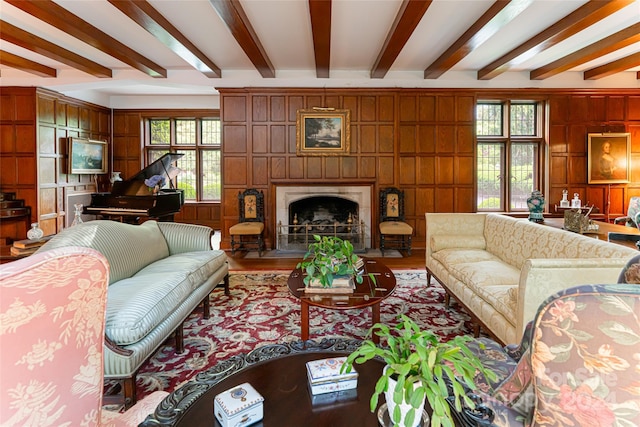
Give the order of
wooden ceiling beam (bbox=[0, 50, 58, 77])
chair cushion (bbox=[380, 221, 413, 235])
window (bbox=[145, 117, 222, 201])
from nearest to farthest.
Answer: wooden ceiling beam (bbox=[0, 50, 58, 77])
chair cushion (bbox=[380, 221, 413, 235])
window (bbox=[145, 117, 222, 201])

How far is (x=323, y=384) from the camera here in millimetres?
1296

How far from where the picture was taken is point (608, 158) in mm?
6512

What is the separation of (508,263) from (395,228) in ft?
8.18

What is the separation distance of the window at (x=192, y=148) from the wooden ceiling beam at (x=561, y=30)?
628 cm

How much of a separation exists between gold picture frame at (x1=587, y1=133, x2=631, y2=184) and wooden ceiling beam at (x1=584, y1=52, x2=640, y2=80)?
1042 mm

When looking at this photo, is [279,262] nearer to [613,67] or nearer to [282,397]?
[282,397]

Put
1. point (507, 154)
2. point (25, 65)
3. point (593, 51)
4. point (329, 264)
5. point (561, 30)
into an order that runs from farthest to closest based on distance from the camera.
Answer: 1. point (507, 154)
2. point (25, 65)
3. point (593, 51)
4. point (561, 30)
5. point (329, 264)

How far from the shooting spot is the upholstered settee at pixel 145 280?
6.23ft

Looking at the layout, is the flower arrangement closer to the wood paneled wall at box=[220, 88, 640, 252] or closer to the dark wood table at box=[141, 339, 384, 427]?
the wood paneled wall at box=[220, 88, 640, 252]

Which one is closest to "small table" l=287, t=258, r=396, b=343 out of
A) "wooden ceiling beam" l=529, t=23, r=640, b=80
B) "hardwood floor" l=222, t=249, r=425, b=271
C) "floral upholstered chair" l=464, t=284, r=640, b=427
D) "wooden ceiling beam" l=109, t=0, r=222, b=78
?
"floral upholstered chair" l=464, t=284, r=640, b=427

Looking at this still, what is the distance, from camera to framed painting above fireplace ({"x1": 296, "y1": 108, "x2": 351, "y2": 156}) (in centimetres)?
629

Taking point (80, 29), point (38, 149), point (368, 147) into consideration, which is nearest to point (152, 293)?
point (80, 29)

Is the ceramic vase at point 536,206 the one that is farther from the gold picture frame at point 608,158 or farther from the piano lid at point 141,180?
the piano lid at point 141,180

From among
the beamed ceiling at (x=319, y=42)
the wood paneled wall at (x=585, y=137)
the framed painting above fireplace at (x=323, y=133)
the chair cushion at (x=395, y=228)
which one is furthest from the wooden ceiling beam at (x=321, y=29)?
the wood paneled wall at (x=585, y=137)
